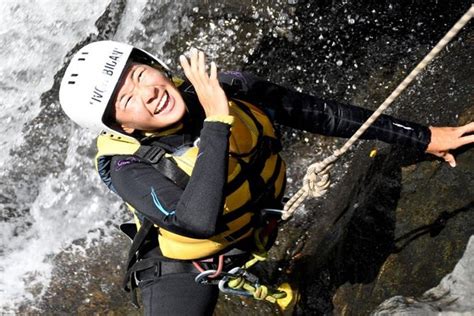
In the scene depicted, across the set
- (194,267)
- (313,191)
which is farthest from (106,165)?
(313,191)

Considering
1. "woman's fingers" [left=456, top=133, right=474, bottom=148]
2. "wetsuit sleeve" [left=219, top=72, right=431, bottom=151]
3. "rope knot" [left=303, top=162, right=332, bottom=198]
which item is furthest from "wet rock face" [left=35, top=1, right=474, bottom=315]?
"rope knot" [left=303, top=162, right=332, bottom=198]

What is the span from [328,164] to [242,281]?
120 cm

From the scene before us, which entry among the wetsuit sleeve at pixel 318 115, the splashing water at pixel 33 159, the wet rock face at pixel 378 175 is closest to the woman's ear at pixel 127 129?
the wetsuit sleeve at pixel 318 115

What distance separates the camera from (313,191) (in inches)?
137

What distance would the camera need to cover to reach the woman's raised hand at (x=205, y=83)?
2.92 metres

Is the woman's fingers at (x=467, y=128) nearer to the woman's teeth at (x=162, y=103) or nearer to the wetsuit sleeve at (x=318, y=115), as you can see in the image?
the wetsuit sleeve at (x=318, y=115)

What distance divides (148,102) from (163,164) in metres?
0.34

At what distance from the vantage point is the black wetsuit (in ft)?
9.83

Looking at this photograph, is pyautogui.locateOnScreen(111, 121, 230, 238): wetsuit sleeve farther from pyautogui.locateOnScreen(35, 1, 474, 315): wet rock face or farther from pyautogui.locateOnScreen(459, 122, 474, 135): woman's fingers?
pyautogui.locateOnScreen(35, 1, 474, 315): wet rock face

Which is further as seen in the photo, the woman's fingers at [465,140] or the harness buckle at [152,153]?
Result: the woman's fingers at [465,140]

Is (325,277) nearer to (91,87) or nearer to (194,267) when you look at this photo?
(194,267)

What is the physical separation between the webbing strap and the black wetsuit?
37 mm

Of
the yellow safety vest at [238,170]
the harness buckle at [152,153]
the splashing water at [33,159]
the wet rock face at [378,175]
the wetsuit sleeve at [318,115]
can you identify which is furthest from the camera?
the splashing water at [33,159]

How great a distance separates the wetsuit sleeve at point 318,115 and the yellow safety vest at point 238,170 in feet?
0.39
